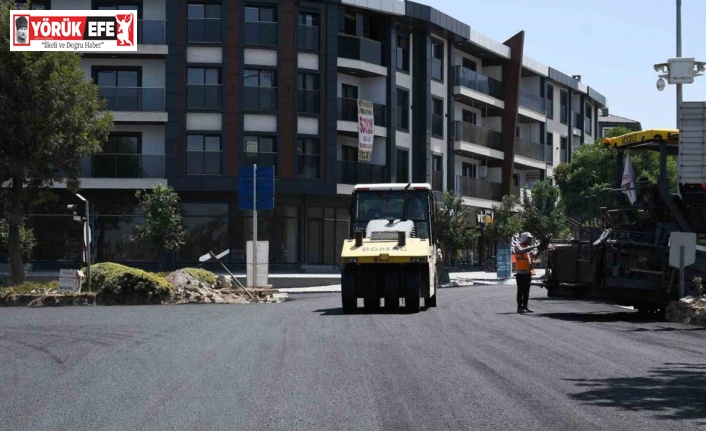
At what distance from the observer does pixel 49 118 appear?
33.5 meters

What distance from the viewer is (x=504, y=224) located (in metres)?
60.3

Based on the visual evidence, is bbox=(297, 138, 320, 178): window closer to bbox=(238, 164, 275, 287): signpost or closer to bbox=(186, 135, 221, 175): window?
bbox=(186, 135, 221, 175): window

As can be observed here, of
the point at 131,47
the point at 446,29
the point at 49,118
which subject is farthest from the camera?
the point at 446,29

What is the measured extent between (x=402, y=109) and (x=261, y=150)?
33.8ft

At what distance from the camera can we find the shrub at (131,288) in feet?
94.9

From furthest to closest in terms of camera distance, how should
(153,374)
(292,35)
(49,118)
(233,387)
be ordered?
(292,35) < (49,118) < (153,374) < (233,387)

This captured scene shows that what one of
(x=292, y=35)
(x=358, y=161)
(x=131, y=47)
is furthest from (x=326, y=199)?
(x=131, y=47)

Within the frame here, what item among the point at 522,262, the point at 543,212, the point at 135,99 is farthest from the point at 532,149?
the point at 522,262

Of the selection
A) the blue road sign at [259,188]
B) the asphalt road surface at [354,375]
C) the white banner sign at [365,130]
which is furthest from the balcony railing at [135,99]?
the asphalt road surface at [354,375]

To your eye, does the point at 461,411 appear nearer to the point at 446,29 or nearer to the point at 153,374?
the point at 153,374

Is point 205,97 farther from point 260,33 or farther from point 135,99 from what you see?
point 260,33

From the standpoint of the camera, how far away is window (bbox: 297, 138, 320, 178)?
50000 millimetres

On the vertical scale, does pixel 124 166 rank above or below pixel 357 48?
below

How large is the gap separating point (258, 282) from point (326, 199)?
1846cm
